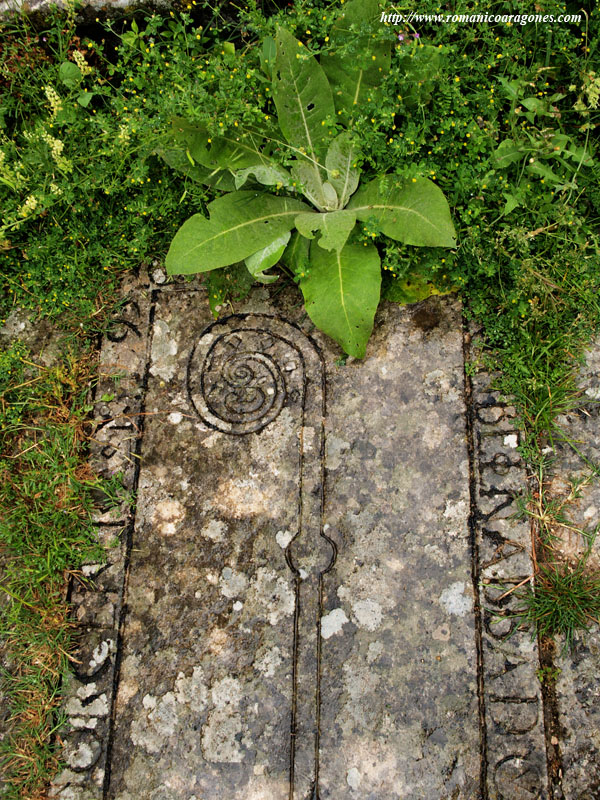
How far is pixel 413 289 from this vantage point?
2.66 meters

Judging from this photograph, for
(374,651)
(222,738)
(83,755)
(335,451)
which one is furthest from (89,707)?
(335,451)

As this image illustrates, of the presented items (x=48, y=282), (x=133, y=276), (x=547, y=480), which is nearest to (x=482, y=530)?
(x=547, y=480)

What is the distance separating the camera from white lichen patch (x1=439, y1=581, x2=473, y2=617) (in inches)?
96.4

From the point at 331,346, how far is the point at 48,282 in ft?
4.65

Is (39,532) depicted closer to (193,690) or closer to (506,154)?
(193,690)

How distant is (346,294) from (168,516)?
1.19m

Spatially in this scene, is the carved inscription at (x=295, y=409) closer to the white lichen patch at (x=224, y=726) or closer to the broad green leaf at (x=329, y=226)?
the white lichen patch at (x=224, y=726)

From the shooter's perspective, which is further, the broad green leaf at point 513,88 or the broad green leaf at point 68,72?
the broad green leaf at point 68,72

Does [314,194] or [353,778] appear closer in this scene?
[353,778]

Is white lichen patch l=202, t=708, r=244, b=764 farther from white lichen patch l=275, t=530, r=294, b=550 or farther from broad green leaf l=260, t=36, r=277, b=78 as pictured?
broad green leaf l=260, t=36, r=277, b=78

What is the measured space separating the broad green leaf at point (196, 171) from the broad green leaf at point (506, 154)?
1.08 meters

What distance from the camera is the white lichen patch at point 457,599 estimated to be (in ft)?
8.04

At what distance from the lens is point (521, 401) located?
8.48ft

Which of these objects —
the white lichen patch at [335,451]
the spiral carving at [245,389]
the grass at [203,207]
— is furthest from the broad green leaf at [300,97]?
the white lichen patch at [335,451]
